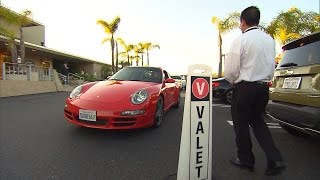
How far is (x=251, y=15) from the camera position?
3.23 m

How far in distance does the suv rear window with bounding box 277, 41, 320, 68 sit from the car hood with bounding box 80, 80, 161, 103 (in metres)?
2.30

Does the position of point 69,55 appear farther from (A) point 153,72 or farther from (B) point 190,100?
(B) point 190,100

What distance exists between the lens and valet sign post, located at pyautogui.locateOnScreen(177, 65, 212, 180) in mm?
2639

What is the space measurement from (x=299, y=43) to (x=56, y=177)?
3.63 meters

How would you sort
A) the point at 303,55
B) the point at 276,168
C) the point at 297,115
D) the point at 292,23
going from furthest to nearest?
the point at 292,23, the point at 303,55, the point at 297,115, the point at 276,168

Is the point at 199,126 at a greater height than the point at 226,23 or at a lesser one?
lesser

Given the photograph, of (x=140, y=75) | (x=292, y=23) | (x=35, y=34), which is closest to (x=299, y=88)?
(x=140, y=75)

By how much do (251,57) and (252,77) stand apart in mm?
213

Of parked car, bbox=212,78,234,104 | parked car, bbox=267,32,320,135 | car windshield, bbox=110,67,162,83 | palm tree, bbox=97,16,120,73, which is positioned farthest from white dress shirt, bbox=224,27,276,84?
palm tree, bbox=97,16,120,73

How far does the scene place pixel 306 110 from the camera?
3.58 metres

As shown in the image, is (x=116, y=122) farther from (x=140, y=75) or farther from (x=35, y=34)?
(x=35, y=34)

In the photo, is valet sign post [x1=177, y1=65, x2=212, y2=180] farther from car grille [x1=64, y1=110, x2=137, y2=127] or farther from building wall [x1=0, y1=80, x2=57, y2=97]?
building wall [x1=0, y1=80, x2=57, y2=97]

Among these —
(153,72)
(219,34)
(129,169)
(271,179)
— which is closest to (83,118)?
(129,169)

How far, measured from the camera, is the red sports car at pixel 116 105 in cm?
460
